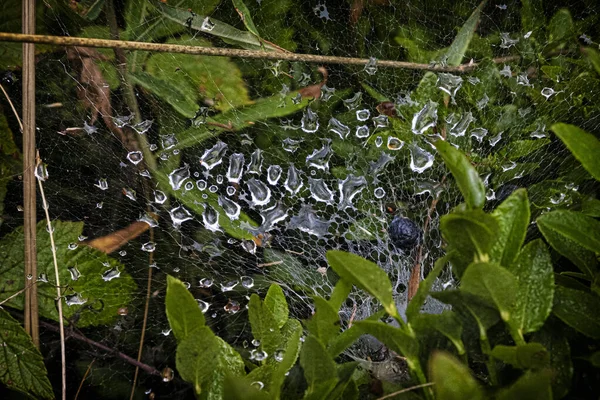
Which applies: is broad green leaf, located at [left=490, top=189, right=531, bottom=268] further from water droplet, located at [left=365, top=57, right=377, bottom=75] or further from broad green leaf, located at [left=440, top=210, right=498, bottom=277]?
water droplet, located at [left=365, top=57, right=377, bottom=75]

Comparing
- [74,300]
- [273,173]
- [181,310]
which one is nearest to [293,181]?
[273,173]

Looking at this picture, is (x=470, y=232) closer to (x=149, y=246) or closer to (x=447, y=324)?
(x=447, y=324)

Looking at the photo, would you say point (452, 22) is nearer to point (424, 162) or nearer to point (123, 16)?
point (424, 162)

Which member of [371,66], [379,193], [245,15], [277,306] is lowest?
[277,306]

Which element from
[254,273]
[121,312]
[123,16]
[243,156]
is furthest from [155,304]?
[123,16]

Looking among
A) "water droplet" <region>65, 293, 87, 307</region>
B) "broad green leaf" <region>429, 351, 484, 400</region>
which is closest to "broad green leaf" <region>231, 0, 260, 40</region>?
"water droplet" <region>65, 293, 87, 307</region>

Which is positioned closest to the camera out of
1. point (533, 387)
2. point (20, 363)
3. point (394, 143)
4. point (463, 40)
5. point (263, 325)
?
point (533, 387)

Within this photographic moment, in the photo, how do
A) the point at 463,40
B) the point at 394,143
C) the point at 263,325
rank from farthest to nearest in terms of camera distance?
the point at 463,40
the point at 394,143
the point at 263,325

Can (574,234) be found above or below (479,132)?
below
